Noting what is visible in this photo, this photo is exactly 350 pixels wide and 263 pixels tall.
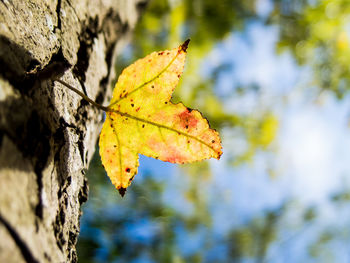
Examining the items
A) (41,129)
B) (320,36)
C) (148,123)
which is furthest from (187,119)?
(320,36)

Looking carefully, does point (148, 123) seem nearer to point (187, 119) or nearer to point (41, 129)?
point (187, 119)

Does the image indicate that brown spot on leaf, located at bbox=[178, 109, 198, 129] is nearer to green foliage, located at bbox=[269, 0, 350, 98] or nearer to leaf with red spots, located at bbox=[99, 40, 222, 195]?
leaf with red spots, located at bbox=[99, 40, 222, 195]

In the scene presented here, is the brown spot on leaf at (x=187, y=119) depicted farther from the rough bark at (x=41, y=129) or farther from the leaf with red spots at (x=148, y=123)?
the rough bark at (x=41, y=129)

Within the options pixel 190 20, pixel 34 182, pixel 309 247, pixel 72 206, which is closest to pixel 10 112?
pixel 34 182

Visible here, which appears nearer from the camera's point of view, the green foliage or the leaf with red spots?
the leaf with red spots

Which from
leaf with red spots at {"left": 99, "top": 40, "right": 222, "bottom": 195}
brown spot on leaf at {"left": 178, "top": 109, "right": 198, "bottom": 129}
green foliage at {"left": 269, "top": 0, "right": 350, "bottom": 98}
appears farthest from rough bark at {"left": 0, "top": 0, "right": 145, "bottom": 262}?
green foliage at {"left": 269, "top": 0, "right": 350, "bottom": 98}

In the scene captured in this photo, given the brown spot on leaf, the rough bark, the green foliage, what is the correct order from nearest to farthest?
the rough bark
the brown spot on leaf
the green foliage

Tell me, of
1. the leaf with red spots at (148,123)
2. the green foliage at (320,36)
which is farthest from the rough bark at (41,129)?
the green foliage at (320,36)

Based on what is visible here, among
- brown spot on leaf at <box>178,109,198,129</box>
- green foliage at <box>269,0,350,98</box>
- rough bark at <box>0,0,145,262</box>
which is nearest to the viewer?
rough bark at <box>0,0,145,262</box>
